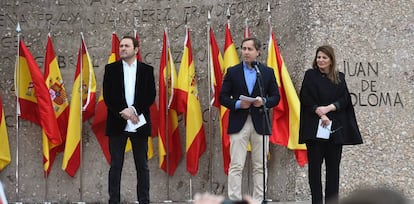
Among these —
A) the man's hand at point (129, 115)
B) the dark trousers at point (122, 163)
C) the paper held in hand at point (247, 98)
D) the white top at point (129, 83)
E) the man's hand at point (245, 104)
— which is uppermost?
the white top at point (129, 83)

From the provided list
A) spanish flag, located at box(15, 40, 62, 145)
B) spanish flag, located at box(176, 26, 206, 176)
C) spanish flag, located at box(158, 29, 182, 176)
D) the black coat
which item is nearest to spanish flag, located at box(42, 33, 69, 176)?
spanish flag, located at box(15, 40, 62, 145)

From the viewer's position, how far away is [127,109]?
245 inches

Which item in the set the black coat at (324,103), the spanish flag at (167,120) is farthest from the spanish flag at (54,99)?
the black coat at (324,103)

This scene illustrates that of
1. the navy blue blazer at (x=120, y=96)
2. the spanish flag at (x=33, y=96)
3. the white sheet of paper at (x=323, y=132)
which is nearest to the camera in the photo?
the white sheet of paper at (x=323, y=132)

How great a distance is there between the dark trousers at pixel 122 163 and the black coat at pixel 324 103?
4.58 ft

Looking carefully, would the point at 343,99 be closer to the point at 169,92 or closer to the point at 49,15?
the point at 169,92

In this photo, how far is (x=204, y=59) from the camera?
8164 millimetres

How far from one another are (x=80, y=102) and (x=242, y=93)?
2.54 metres

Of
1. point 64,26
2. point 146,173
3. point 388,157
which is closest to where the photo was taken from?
point 146,173

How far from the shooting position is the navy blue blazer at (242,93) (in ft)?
20.2

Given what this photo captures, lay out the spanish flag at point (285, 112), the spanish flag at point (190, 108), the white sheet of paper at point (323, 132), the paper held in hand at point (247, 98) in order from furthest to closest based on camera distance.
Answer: the spanish flag at point (190, 108), the spanish flag at point (285, 112), the paper held in hand at point (247, 98), the white sheet of paper at point (323, 132)

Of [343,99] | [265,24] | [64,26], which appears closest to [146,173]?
[343,99]

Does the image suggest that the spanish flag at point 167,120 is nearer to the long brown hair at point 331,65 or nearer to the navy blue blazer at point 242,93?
the navy blue blazer at point 242,93

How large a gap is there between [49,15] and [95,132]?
60.4 inches
